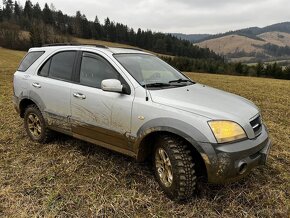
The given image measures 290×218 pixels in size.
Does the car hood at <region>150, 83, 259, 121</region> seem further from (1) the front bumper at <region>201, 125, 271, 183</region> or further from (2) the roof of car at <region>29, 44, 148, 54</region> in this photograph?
(2) the roof of car at <region>29, 44, 148, 54</region>

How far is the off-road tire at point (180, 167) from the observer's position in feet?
10.9

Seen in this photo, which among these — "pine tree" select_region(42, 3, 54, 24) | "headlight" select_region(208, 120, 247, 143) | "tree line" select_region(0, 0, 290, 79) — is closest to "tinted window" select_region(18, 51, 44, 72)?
"headlight" select_region(208, 120, 247, 143)

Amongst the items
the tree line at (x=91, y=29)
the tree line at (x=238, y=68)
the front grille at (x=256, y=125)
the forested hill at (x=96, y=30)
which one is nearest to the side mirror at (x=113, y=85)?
the front grille at (x=256, y=125)

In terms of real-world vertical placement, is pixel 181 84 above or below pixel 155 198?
above

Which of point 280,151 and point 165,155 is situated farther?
point 280,151

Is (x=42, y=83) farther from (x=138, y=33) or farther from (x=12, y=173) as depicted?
(x=138, y=33)

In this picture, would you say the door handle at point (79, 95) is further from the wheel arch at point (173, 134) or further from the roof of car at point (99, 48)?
the wheel arch at point (173, 134)

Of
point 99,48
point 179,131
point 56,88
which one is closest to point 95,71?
point 99,48

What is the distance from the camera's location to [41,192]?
3.74 metres

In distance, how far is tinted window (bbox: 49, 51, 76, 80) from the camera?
463 centimetres

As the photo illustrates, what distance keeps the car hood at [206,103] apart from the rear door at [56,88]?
5.25 ft

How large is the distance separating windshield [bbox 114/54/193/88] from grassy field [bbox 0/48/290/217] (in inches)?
52.3

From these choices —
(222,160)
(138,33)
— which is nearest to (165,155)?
(222,160)

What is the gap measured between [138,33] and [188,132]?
301 feet
